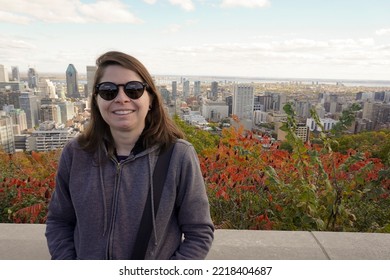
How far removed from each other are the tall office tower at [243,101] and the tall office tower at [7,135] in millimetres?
4256

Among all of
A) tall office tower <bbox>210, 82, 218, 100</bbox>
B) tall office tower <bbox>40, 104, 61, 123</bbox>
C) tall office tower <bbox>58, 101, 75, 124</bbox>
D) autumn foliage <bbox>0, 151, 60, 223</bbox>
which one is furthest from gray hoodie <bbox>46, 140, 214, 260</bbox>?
tall office tower <bbox>40, 104, 61, 123</bbox>

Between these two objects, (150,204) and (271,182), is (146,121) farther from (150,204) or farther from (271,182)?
(271,182)

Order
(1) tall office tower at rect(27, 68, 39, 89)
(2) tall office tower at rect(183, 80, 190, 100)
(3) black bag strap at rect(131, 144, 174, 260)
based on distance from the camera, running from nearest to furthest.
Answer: (3) black bag strap at rect(131, 144, 174, 260)
(2) tall office tower at rect(183, 80, 190, 100)
(1) tall office tower at rect(27, 68, 39, 89)

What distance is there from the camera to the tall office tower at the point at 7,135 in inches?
226

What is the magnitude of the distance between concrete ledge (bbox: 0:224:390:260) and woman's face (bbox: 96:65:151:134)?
1415 mm

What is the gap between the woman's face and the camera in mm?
1508

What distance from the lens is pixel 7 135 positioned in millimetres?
5855

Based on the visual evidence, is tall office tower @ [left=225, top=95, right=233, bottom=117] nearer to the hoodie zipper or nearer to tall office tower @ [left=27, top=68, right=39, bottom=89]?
tall office tower @ [left=27, top=68, right=39, bottom=89]

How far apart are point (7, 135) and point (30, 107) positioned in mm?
690

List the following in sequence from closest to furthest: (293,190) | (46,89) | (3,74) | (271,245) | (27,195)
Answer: (271,245) → (293,190) → (27,195) → (3,74) → (46,89)

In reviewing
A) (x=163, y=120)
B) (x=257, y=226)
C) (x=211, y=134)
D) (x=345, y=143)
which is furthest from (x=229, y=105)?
(x=163, y=120)

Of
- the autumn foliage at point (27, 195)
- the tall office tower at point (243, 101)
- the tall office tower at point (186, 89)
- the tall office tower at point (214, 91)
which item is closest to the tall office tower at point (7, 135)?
the autumn foliage at point (27, 195)

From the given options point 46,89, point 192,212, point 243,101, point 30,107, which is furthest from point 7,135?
point 192,212

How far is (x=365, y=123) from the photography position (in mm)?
4152
